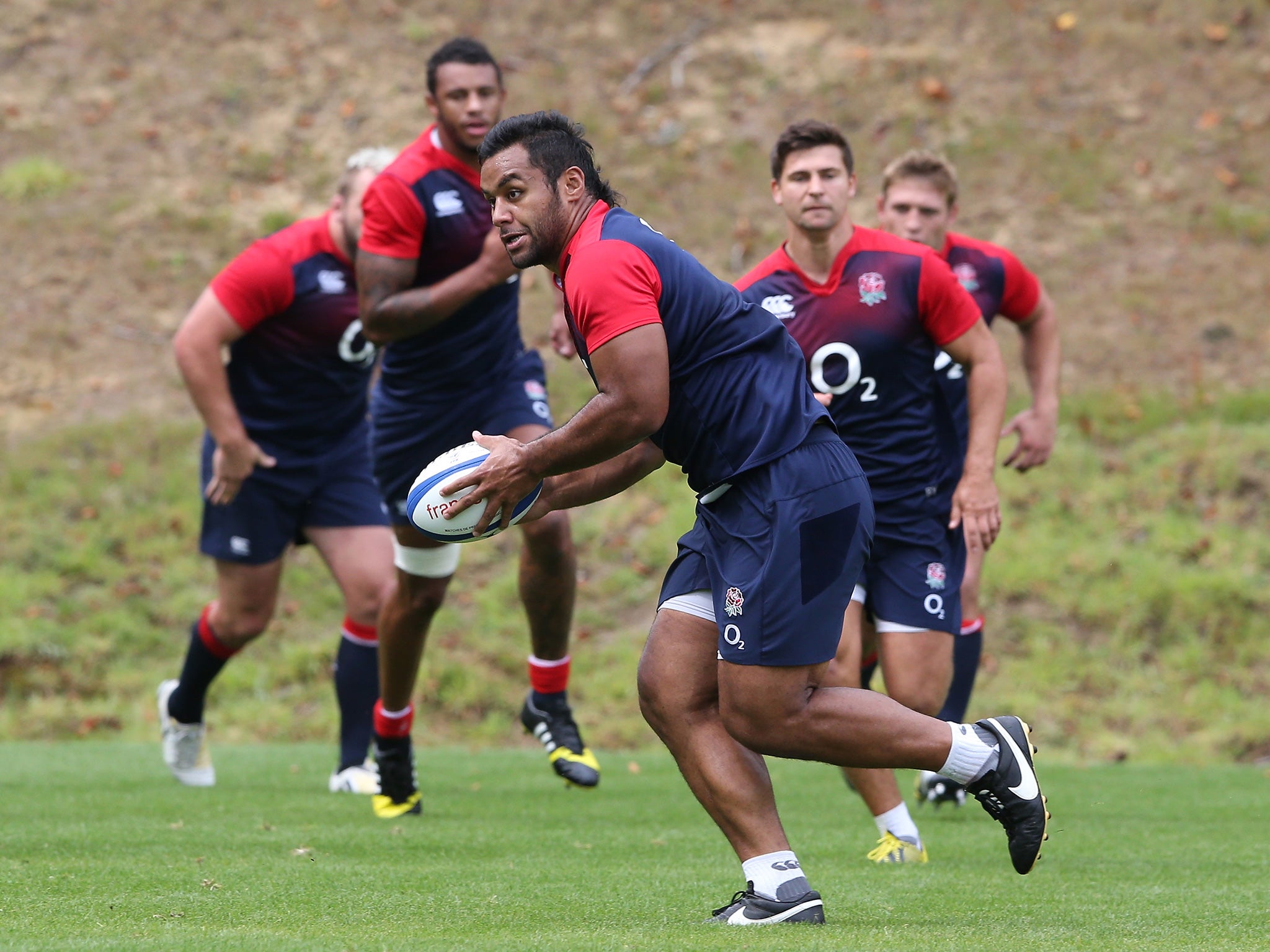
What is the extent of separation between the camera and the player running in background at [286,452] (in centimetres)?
673

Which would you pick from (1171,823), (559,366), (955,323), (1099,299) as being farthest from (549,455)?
(1099,299)

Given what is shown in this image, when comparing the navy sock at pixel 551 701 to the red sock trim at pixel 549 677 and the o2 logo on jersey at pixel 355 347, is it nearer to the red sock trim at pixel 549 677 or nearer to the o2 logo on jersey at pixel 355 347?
the red sock trim at pixel 549 677

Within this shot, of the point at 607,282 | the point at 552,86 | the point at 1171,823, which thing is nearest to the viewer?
the point at 607,282

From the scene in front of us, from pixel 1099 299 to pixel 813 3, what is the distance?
5.15 meters

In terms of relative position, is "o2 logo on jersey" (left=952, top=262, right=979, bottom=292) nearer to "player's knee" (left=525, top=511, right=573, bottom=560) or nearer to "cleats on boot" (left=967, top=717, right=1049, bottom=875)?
"player's knee" (left=525, top=511, right=573, bottom=560)

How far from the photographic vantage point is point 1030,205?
47.4ft

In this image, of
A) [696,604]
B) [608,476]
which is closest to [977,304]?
[608,476]

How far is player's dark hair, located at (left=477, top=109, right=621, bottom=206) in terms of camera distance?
3736 millimetres

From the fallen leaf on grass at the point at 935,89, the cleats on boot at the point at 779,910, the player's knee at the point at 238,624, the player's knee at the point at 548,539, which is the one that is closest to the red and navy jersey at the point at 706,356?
the cleats on boot at the point at 779,910

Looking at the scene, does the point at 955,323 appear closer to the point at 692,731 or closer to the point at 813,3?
the point at 692,731

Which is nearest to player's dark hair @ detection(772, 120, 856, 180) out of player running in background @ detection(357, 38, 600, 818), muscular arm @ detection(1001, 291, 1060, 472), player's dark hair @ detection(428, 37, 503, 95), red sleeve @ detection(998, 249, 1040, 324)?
player running in background @ detection(357, 38, 600, 818)

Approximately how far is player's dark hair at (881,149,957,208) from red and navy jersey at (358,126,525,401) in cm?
189

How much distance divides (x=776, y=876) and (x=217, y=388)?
159 inches

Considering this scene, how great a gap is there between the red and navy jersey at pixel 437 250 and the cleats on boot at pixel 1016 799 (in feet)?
9.71
